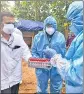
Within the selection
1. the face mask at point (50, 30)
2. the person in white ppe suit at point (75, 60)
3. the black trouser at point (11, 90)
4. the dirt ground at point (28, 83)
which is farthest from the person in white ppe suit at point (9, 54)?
the dirt ground at point (28, 83)

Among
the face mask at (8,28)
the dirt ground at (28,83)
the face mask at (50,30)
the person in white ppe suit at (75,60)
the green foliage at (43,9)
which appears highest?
the green foliage at (43,9)

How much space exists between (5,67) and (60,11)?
5.13 m

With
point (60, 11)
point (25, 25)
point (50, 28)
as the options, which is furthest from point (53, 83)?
point (25, 25)

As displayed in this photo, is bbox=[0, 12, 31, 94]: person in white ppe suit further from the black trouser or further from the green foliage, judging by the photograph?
the green foliage

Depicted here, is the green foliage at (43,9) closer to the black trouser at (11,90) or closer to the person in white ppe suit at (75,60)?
the black trouser at (11,90)

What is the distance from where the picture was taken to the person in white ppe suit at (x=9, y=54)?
2787mm

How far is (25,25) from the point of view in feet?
34.6

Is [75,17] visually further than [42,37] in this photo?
No

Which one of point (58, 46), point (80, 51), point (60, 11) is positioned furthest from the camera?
point (60, 11)

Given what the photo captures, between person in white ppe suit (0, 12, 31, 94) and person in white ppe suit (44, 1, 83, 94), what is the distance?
608mm

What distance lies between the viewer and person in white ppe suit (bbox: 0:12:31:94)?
2787 mm

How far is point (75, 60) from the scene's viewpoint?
201cm

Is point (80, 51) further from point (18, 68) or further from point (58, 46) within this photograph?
point (58, 46)

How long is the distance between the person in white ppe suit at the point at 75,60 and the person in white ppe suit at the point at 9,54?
608 millimetres
